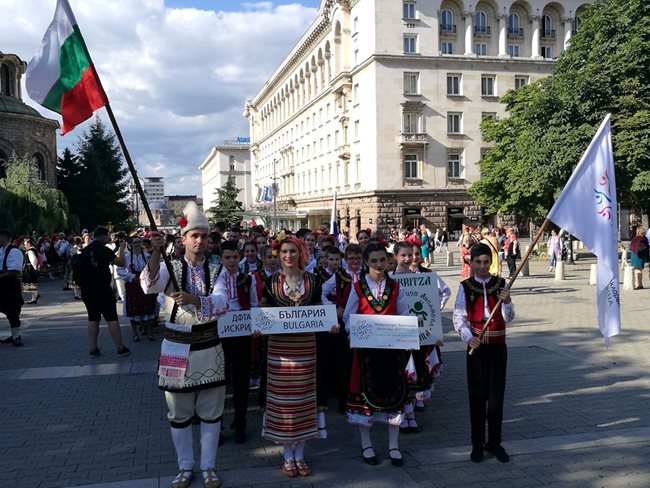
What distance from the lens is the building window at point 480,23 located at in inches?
1885

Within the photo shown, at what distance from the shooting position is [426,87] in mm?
46375

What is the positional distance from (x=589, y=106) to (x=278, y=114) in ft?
214

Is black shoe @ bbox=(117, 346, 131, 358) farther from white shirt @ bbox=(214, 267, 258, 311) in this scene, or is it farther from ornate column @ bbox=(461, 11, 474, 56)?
ornate column @ bbox=(461, 11, 474, 56)

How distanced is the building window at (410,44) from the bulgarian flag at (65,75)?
44.4 metres

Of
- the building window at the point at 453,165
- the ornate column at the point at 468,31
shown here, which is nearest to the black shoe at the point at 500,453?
the building window at the point at 453,165

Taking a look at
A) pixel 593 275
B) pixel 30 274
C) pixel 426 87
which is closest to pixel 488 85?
pixel 426 87

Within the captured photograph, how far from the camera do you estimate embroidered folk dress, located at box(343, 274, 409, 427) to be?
4969 mm

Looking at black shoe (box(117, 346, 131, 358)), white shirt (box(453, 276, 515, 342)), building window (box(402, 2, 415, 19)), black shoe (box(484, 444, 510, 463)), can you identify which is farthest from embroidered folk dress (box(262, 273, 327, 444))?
building window (box(402, 2, 415, 19))

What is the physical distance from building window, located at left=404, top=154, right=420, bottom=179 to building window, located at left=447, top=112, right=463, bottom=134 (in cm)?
389

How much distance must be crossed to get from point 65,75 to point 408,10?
150 feet

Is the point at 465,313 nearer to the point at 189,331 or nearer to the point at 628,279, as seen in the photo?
the point at 189,331

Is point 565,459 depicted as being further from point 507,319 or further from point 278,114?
A: point 278,114

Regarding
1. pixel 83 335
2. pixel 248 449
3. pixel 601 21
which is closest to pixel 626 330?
pixel 248 449

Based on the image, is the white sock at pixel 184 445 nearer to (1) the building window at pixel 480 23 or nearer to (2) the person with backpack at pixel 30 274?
(2) the person with backpack at pixel 30 274
